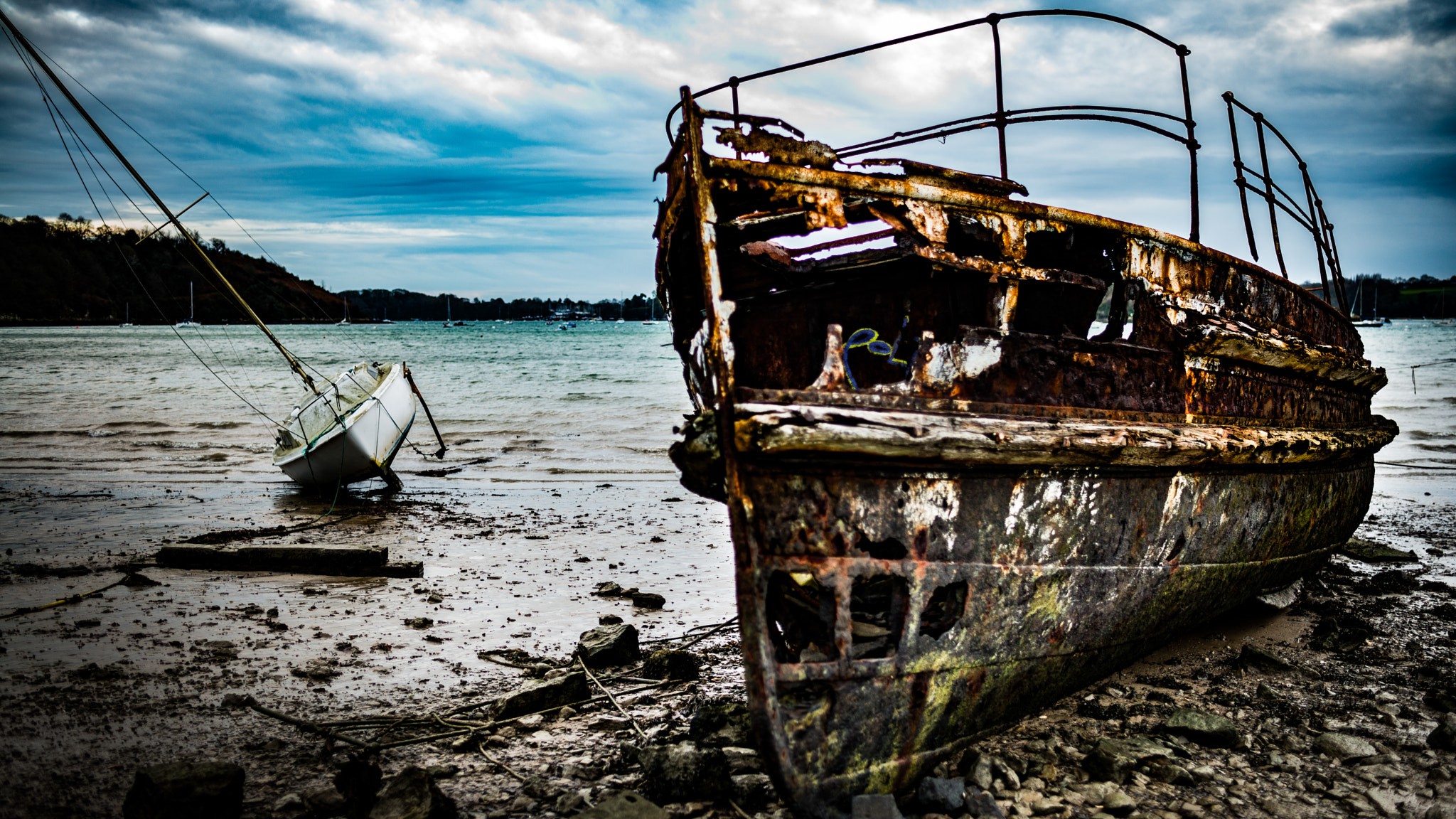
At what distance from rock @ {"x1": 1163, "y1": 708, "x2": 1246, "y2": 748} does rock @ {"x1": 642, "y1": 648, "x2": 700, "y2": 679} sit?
205 cm

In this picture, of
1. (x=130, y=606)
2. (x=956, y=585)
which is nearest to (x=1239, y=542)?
(x=956, y=585)

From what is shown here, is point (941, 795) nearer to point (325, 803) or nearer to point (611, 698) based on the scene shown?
point (611, 698)

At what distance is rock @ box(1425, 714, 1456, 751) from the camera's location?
9.94 ft

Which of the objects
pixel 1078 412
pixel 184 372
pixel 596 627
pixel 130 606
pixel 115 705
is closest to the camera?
pixel 1078 412

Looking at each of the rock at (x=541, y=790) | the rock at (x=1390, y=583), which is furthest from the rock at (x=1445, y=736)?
the rock at (x=541, y=790)

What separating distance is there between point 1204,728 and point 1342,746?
0.48 m

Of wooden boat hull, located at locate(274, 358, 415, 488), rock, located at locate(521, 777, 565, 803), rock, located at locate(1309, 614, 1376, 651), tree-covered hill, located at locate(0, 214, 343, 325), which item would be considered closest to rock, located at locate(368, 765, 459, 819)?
rock, located at locate(521, 777, 565, 803)

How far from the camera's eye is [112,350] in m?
46.5

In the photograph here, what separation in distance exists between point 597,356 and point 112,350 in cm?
2823

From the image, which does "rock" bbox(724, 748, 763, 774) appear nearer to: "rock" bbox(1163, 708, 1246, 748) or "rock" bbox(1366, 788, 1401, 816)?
"rock" bbox(1163, 708, 1246, 748)

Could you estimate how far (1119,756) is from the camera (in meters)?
2.89

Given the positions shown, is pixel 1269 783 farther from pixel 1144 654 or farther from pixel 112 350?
pixel 112 350

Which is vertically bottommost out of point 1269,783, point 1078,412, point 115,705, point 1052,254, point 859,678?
point 1269,783

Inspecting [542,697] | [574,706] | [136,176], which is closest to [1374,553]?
[574,706]
